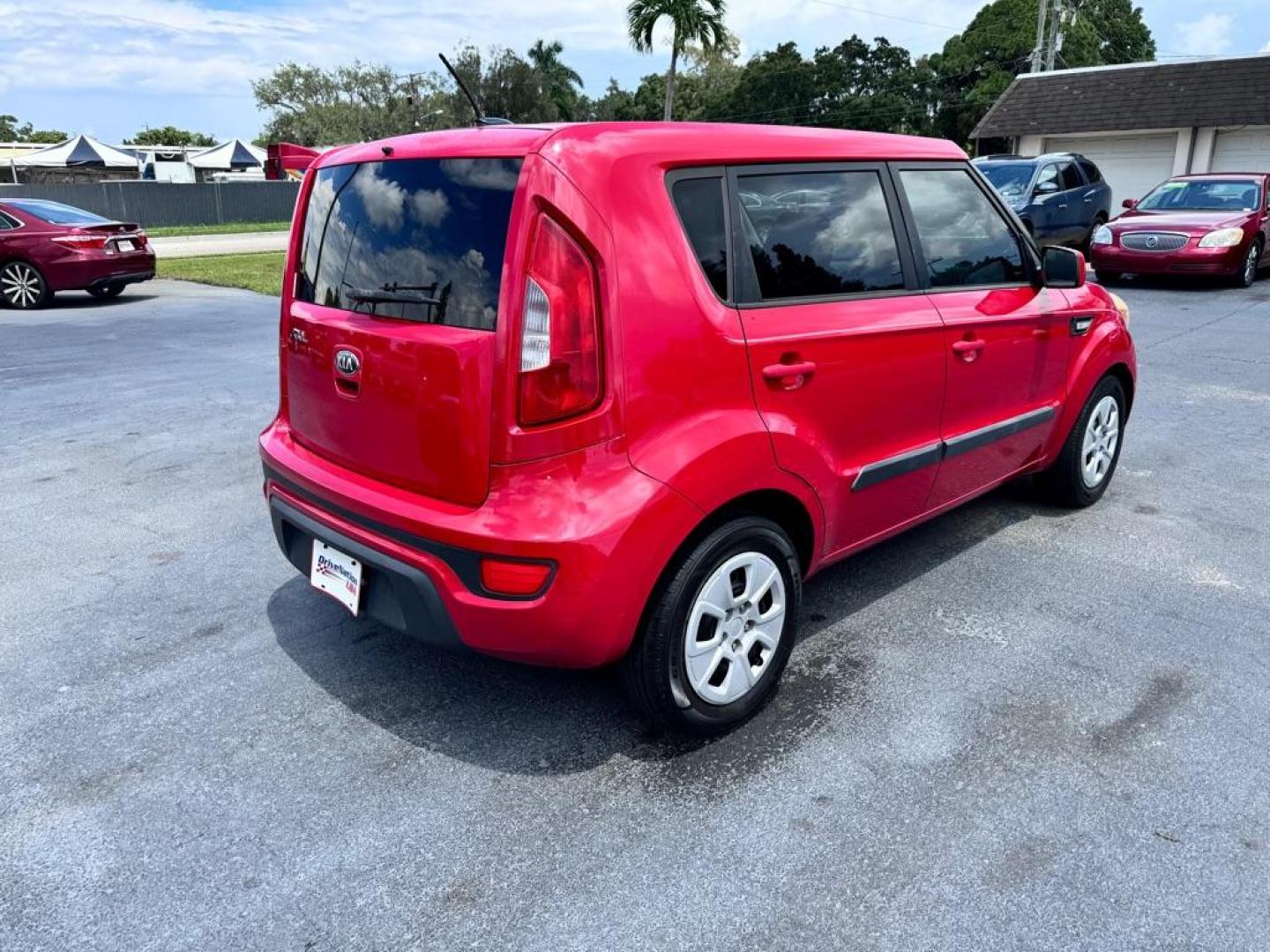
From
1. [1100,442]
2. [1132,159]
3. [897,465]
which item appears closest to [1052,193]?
[1100,442]

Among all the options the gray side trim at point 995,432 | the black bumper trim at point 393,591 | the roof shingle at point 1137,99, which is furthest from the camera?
the roof shingle at point 1137,99

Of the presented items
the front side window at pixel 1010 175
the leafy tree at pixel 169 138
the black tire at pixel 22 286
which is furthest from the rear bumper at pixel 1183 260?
the leafy tree at pixel 169 138

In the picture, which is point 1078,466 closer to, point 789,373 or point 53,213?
point 789,373

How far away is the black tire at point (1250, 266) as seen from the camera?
1330 centimetres

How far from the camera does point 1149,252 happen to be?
13062 millimetres

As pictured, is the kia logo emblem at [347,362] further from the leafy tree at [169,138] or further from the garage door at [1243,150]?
the leafy tree at [169,138]

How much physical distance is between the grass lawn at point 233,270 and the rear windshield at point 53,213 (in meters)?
2.17

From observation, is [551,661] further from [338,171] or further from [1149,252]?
[1149,252]

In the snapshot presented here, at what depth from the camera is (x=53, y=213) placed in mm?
13195

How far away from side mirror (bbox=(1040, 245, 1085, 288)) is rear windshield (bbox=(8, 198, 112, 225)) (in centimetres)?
1311

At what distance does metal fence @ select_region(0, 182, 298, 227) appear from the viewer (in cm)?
2942

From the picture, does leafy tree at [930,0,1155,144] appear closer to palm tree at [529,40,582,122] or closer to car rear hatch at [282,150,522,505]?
palm tree at [529,40,582,122]

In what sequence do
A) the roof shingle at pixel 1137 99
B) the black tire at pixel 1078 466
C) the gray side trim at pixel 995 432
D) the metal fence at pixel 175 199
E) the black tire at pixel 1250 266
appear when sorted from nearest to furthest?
the gray side trim at pixel 995 432 → the black tire at pixel 1078 466 → the black tire at pixel 1250 266 → the roof shingle at pixel 1137 99 → the metal fence at pixel 175 199

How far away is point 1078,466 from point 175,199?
113 feet
